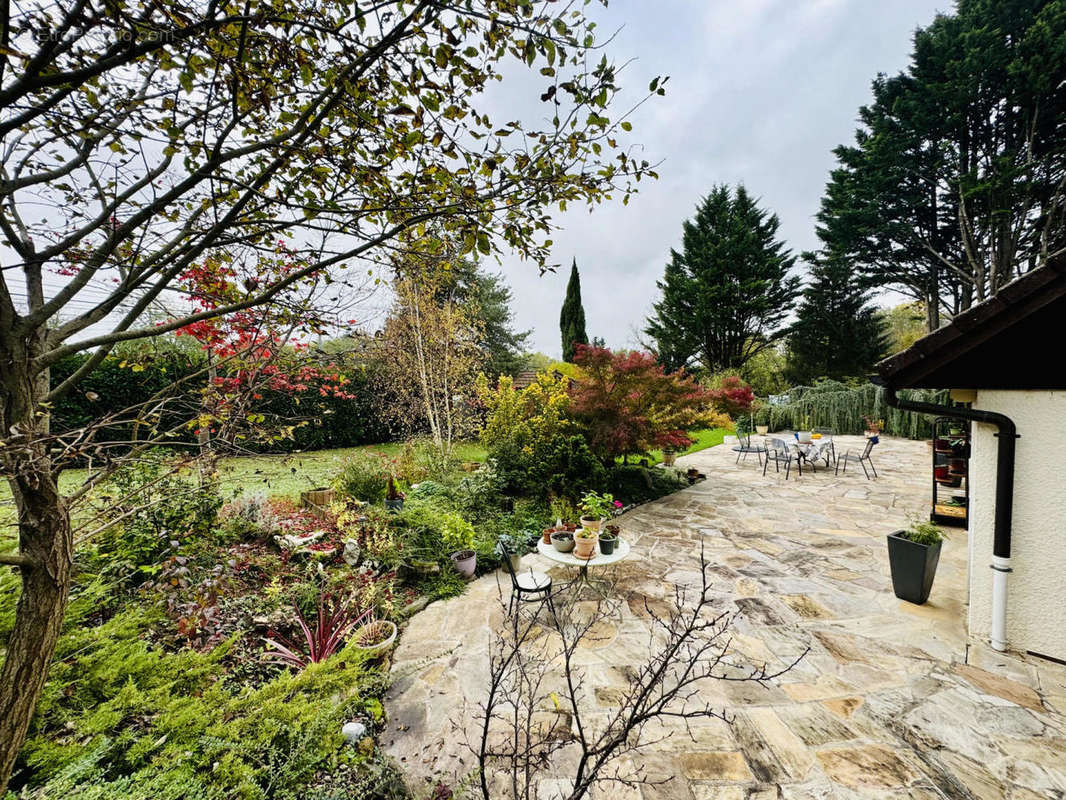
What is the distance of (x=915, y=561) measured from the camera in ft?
11.8

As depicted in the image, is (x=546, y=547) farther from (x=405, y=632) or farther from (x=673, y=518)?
(x=673, y=518)

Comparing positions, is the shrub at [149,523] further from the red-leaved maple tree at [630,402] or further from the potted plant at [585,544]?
the red-leaved maple tree at [630,402]

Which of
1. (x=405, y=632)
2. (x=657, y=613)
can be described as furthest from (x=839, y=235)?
(x=405, y=632)

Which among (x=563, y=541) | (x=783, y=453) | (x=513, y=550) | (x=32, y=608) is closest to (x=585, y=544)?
(x=563, y=541)

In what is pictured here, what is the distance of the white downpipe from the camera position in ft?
9.66

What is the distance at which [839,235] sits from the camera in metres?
16.0

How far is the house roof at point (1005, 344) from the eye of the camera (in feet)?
9.11

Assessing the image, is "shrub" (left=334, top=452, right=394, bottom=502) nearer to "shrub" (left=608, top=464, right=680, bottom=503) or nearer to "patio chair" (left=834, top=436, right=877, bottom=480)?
"shrub" (left=608, top=464, right=680, bottom=503)

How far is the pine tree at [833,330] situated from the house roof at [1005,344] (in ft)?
58.9

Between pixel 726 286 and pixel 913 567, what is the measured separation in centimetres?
1934

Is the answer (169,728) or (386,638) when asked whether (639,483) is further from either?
(169,728)

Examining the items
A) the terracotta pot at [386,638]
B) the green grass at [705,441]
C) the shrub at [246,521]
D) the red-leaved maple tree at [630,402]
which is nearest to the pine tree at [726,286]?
the green grass at [705,441]

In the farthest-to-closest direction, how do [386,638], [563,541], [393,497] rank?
[393,497]
[563,541]
[386,638]

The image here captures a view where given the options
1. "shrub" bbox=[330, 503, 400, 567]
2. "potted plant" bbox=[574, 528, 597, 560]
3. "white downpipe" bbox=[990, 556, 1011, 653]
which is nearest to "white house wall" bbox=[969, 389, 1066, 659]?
"white downpipe" bbox=[990, 556, 1011, 653]
